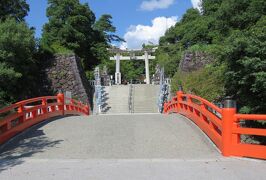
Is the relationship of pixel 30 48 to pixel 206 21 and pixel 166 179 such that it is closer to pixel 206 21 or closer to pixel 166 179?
pixel 206 21

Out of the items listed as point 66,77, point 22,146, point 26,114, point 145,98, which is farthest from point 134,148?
point 145,98

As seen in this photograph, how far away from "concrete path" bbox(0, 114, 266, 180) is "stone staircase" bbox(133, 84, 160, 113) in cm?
1926

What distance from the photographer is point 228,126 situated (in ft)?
24.8

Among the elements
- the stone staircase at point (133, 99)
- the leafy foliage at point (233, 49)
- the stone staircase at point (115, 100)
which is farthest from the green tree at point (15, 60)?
the leafy foliage at point (233, 49)

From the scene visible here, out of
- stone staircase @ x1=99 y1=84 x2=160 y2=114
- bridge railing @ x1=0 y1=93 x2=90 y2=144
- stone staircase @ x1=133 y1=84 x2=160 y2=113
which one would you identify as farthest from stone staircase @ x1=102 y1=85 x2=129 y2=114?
bridge railing @ x1=0 y1=93 x2=90 y2=144

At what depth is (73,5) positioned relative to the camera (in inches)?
1533

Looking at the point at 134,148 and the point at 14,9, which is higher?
the point at 14,9

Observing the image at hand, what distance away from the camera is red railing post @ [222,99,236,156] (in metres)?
7.54

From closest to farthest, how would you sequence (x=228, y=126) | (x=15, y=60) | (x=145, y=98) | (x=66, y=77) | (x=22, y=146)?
(x=228, y=126) → (x=22, y=146) → (x=15, y=60) → (x=66, y=77) → (x=145, y=98)

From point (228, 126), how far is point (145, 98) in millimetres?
26694

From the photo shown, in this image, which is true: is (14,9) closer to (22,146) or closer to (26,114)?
(26,114)

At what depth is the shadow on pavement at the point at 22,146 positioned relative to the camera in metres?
7.51

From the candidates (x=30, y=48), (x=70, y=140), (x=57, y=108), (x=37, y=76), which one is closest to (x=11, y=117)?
(x=70, y=140)

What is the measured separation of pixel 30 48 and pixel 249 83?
2017 cm
